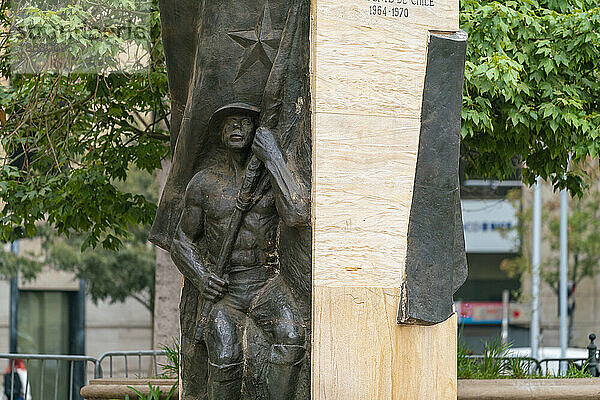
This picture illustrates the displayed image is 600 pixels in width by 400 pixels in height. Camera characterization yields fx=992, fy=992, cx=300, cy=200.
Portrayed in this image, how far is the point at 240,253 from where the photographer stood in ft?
20.2

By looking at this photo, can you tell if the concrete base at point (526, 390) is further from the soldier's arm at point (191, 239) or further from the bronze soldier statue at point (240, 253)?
the soldier's arm at point (191, 239)

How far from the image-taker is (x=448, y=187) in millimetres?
6012

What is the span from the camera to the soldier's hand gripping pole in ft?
20.0

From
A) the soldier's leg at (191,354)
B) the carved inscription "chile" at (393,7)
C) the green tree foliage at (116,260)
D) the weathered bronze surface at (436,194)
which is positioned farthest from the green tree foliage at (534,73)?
the green tree foliage at (116,260)

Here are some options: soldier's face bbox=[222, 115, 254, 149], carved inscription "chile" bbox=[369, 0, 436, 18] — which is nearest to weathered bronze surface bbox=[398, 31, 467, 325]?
carved inscription "chile" bbox=[369, 0, 436, 18]

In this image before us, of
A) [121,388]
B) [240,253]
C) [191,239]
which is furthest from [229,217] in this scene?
[121,388]

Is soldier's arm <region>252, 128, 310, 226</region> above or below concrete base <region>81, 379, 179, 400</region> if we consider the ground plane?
above

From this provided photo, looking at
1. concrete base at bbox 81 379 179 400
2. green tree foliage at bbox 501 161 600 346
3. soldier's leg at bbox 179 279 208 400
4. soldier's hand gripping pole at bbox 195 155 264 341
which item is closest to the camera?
soldier's hand gripping pole at bbox 195 155 264 341

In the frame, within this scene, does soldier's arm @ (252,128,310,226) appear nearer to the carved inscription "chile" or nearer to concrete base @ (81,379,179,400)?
the carved inscription "chile"

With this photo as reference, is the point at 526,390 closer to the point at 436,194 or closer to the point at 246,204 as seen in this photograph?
the point at 436,194

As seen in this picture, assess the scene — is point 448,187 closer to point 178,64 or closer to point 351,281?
point 351,281

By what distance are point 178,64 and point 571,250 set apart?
24235 mm

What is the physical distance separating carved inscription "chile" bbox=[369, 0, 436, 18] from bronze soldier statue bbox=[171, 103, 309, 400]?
97 cm

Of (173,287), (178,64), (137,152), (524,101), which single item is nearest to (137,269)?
(173,287)
